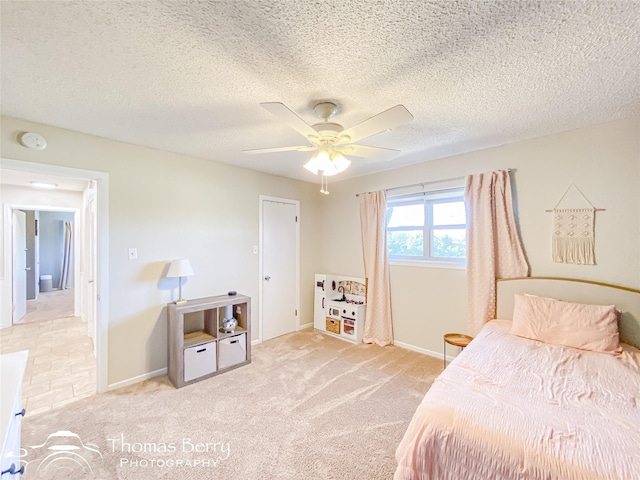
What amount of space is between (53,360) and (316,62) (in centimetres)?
441

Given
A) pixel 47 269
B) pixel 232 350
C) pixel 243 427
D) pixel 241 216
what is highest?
pixel 241 216

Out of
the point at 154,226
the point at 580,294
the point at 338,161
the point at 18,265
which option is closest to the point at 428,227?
the point at 580,294

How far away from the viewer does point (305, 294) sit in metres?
4.48

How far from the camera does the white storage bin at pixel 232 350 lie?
296 centimetres

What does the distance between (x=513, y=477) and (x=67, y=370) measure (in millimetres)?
4135

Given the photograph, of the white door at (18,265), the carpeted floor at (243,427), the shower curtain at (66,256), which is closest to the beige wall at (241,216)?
the carpeted floor at (243,427)

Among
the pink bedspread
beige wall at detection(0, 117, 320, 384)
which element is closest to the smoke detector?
beige wall at detection(0, 117, 320, 384)

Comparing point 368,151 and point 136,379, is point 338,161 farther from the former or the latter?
point 136,379

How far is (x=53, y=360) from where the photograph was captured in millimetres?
3230

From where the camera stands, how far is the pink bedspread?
3.45 feet

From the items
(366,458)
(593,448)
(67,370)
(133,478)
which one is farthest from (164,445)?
(593,448)

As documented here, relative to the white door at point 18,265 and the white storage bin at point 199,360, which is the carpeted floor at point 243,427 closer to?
the white storage bin at point 199,360

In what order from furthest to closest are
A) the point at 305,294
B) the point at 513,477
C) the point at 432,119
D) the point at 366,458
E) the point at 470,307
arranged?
1. the point at 305,294
2. the point at 470,307
3. the point at 432,119
4. the point at 366,458
5. the point at 513,477

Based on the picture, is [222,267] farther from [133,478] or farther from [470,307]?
[470,307]
